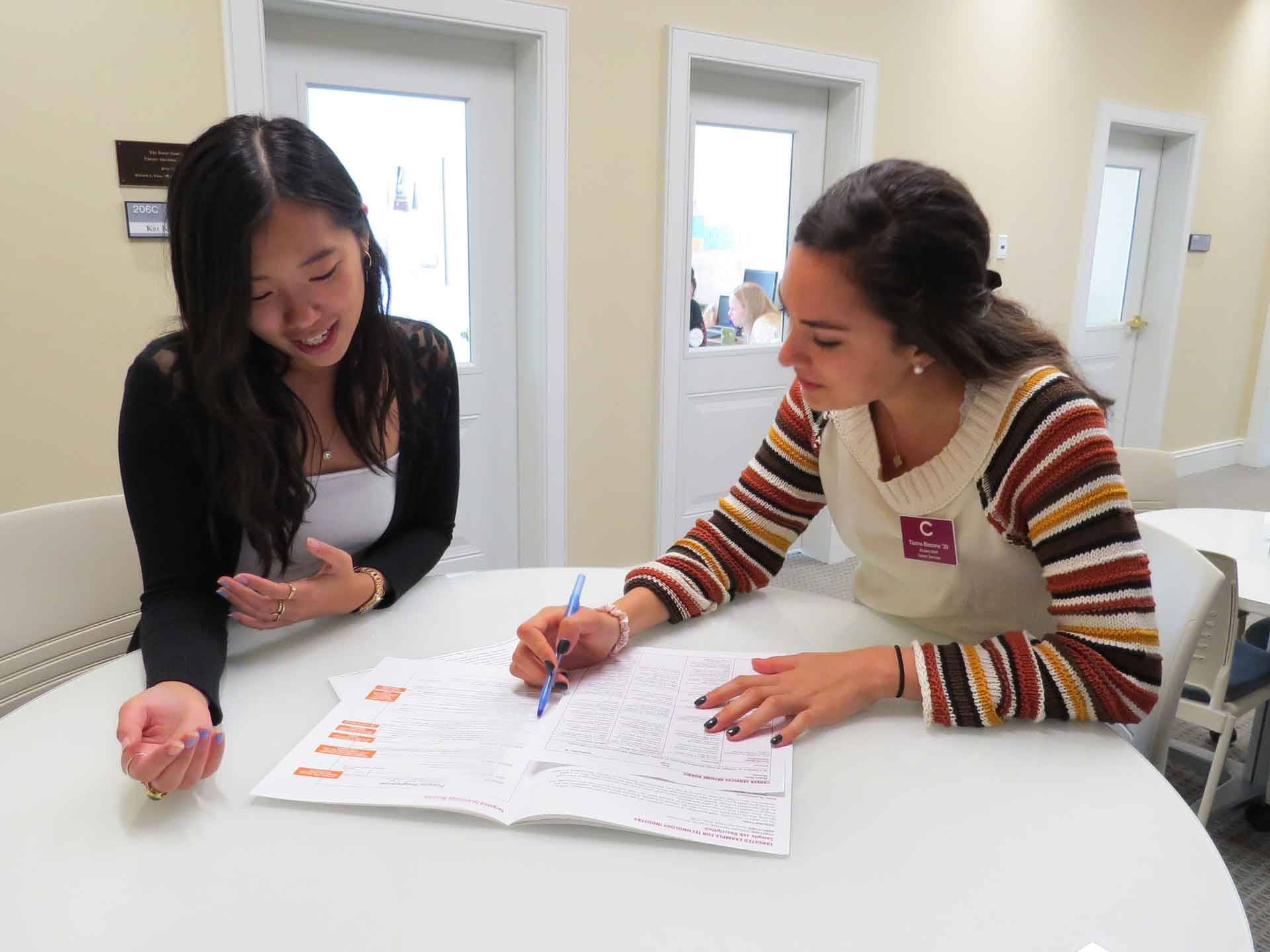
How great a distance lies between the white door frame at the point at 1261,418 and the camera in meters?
5.53

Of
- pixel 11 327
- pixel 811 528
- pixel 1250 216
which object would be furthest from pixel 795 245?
pixel 1250 216

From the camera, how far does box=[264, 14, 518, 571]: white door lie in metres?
2.50

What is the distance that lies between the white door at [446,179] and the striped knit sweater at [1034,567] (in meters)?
1.68

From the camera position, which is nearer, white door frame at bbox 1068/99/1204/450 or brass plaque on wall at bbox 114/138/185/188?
brass plaque on wall at bbox 114/138/185/188

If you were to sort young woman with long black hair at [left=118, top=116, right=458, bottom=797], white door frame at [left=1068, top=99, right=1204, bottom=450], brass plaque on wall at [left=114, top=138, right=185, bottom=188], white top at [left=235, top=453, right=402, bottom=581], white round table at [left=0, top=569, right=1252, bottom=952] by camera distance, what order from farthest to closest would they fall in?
white door frame at [left=1068, top=99, right=1204, bottom=450] → brass plaque on wall at [left=114, top=138, right=185, bottom=188] → white top at [left=235, top=453, right=402, bottom=581] → young woman with long black hair at [left=118, top=116, right=458, bottom=797] → white round table at [left=0, top=569, right=1252, bottom=952]

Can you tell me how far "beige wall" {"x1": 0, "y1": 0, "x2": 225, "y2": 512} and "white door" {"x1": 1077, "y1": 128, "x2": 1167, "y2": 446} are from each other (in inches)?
170

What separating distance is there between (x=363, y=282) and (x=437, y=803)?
76cm

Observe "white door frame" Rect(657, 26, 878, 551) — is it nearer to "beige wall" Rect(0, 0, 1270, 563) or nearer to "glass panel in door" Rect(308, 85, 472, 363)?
"beige wall" Rect(0, 0, 1270, 563)

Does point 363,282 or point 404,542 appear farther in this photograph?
point 404,542

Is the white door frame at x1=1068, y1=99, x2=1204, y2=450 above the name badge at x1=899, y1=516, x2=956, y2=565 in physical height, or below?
above

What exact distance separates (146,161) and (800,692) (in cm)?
206

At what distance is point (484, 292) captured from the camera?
2.92 m

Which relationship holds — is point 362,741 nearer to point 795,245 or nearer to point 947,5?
point 795,245

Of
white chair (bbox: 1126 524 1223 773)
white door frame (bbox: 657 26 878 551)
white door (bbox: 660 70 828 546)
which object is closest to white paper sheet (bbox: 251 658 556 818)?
white chair (bbox: 1126 524 1223 773)
